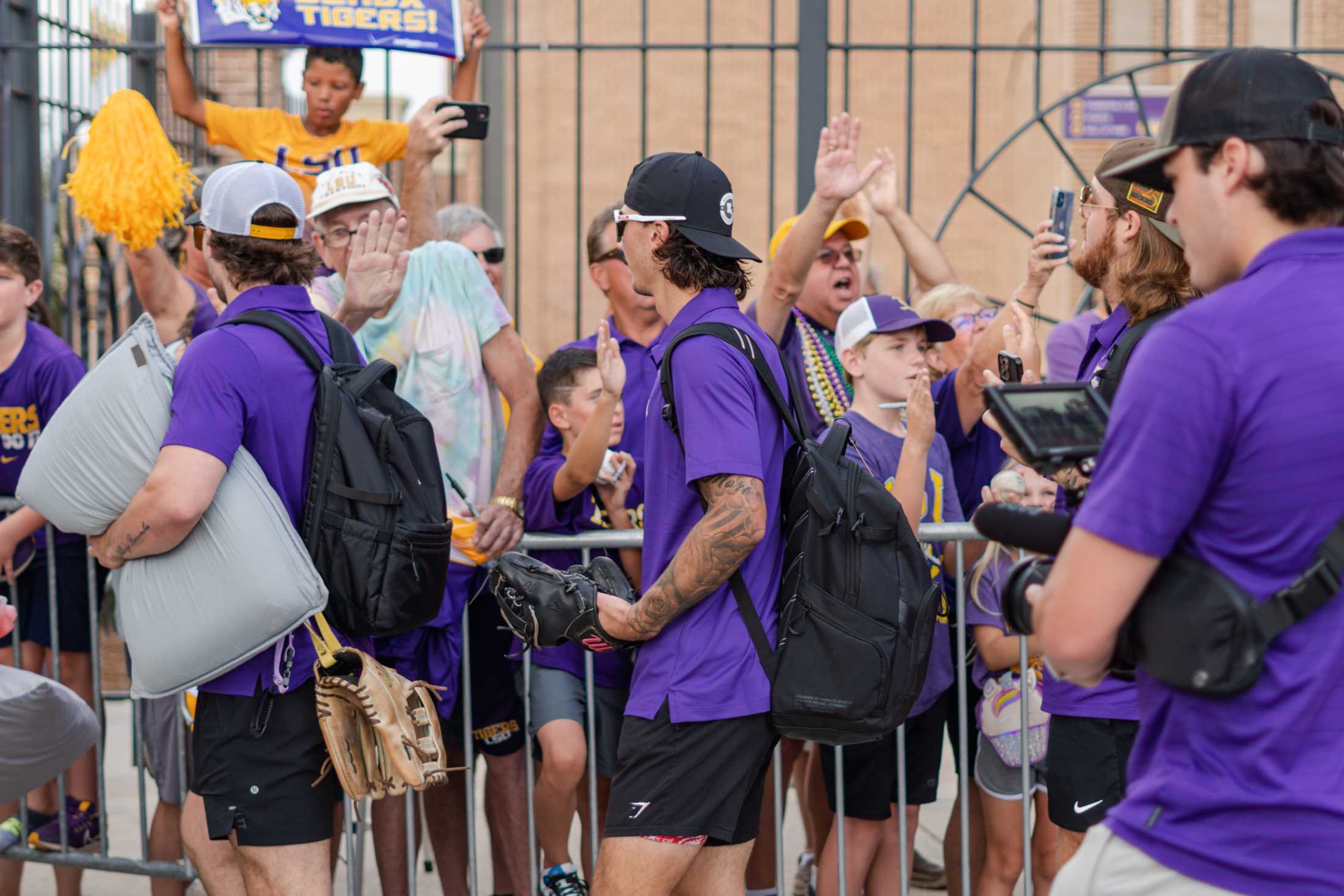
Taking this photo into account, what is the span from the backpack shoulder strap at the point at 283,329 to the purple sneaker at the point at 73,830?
7.09 ft

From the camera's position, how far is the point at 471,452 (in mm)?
4109

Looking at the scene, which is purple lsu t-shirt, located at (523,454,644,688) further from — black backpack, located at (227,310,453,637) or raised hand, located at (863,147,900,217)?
raised hand, located at (863,147,900,217)

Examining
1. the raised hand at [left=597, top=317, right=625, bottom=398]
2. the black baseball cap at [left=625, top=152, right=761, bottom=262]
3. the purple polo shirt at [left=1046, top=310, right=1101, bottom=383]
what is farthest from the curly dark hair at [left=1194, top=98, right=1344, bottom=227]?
the purple polo shirt at [left=1046, top=310, right=1101, bottom=383]

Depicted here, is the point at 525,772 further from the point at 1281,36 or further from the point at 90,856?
the point at 1281,36

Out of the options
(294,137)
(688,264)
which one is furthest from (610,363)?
(294,137)

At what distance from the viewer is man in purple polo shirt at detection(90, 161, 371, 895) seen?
9.94 feet

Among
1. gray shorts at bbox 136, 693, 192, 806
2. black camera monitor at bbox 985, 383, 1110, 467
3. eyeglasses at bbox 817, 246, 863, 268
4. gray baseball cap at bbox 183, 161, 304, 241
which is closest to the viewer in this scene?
black camera monitor at bbox 985, 383, 1110, 467

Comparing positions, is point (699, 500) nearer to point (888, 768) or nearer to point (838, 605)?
point (838, 605)

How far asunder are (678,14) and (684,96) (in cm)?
77

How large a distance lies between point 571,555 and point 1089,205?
177 centimetres

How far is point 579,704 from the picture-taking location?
13.2ft

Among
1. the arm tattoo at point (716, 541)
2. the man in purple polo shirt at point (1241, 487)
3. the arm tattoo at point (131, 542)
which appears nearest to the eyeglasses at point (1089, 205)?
the arm tattoo at point (716, 541)

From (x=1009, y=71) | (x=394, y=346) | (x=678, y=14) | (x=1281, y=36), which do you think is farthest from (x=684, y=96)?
(x=394, y=346)

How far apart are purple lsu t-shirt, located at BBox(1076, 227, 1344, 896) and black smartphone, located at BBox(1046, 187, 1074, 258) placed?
228 centimetres
